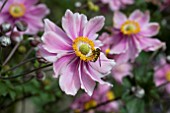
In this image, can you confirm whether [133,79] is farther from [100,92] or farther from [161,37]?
[161,37]

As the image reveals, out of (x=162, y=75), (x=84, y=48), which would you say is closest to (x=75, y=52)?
(x=84, y=48)

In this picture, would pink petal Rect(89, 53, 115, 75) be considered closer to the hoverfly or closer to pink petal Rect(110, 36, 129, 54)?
the hoverfly

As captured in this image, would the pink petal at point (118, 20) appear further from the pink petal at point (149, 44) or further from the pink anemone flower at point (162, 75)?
the pink anemone flower at point (162, 75)

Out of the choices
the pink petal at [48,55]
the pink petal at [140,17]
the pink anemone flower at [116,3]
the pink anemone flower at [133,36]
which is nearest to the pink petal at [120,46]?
the pink anemone flower at [133,36]

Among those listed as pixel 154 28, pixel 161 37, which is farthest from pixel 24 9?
pixel 161 37

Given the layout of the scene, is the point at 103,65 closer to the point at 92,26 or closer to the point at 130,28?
the point at 92,26

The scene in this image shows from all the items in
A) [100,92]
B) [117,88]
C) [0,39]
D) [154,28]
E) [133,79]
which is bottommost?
[117,88]

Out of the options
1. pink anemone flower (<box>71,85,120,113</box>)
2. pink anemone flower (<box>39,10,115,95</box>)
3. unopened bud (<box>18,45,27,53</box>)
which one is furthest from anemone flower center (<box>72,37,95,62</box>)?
pink anemone flower (<box>71,85,120,113</box>)
